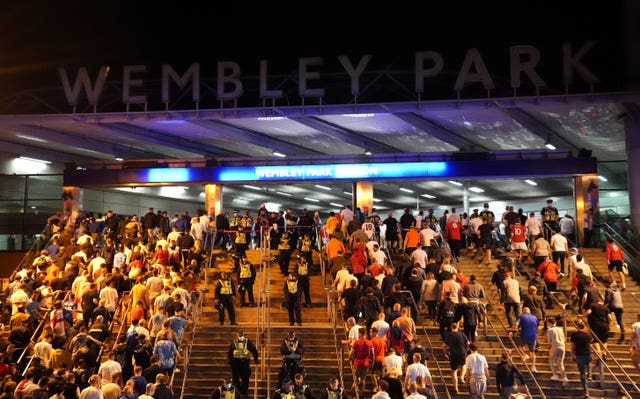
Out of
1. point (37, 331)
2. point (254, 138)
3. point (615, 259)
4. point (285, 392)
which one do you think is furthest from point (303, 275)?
point (254, 138)

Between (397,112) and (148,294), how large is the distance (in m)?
11.8

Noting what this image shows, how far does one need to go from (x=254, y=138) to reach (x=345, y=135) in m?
3.90

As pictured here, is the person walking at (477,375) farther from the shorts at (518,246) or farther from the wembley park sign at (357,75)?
the wembley park sign at (357,75)

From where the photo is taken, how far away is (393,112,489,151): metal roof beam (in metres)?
27.1

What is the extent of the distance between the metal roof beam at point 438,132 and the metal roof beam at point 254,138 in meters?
Answer: 6.92

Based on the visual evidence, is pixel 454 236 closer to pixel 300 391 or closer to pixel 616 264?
pixel 616 264

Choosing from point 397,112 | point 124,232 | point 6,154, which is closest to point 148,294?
point 124,232

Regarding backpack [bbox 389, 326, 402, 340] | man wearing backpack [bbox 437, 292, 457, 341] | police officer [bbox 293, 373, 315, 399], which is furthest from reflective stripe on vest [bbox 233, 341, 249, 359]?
man wearing backpack [bbox 437, 292, 457, 341]

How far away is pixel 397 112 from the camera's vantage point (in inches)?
1017

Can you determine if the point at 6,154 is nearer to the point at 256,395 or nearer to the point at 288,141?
the point at 288,141

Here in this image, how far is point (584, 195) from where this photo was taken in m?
26.9

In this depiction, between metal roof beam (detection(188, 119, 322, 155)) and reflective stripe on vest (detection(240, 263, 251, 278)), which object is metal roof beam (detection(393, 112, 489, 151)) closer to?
metal roof beam (detection(188, 119, 322, 155))

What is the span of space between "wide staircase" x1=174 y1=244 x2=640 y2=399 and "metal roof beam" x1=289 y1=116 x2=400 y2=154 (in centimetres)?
931

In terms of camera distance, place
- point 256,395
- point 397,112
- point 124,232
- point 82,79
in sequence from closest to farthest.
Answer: point 256,395, point 124,232, point 397,112, point 82,79
